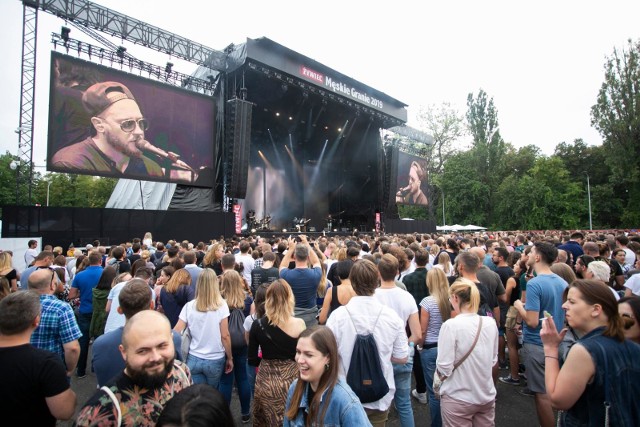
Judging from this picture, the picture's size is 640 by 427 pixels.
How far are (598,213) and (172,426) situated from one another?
40.8 metres

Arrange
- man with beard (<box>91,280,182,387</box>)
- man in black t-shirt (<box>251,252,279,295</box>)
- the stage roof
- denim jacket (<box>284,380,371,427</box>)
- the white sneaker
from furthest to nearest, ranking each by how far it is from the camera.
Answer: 1. the stage roof
2. man in black t-shirt (<box>251,252,279,295</box>)
3. the white sneaker
4. man with beard (<box>91,280,182,387</box>)
5. denim jacket (<box>284,380,371,427</box>)

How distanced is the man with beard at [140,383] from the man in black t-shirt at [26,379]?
25.2 inches

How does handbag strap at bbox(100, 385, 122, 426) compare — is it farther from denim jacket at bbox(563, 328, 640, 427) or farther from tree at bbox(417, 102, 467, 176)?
tree at bbox(417, 102, 467, 176)

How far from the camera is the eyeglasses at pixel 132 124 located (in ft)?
40.3

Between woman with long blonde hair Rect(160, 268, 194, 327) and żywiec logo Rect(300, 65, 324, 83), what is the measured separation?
14195 mm

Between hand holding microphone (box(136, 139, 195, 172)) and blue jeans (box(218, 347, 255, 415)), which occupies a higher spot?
hand holding microphone (box(136, 139, 195, 172))

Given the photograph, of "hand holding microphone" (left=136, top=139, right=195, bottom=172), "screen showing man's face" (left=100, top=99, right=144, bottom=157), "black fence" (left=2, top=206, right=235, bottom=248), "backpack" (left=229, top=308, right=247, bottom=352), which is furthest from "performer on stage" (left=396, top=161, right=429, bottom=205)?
"backpack" (left=229, top=308, right=247, bottom=352)

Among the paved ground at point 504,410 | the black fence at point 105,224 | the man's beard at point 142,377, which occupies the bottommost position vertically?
the paved ground at point 504,410

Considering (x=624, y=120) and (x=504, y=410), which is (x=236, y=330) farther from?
(x=624, y=120)

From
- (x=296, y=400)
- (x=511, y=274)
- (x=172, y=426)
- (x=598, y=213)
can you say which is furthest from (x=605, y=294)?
(x=598, y=213)

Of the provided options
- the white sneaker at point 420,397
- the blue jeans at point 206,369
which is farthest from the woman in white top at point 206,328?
the white sneaker at point 420,397

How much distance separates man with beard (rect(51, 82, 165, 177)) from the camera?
11297mm

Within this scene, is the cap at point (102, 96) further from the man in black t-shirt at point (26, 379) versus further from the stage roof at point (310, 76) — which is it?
the man in black t-shirt at point (26, 379)

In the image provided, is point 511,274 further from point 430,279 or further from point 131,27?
point 131,27
